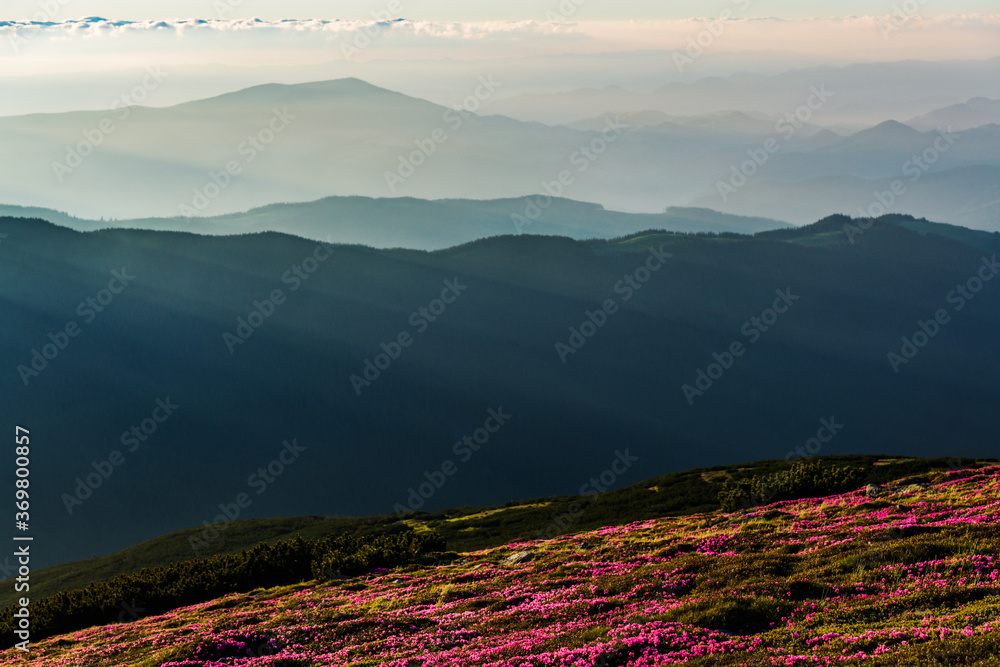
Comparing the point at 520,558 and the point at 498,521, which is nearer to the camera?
the point at 520,558

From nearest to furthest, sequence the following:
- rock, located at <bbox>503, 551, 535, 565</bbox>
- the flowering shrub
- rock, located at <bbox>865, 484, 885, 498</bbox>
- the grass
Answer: the flowering shrub < rock, located at <bbox>503, 551, 535, 565</bbox> < rock, located at <bbox>865, 484, 885, 498</bbox> < the grass

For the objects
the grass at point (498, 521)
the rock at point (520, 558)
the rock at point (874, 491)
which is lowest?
the grass at point (498, 521)

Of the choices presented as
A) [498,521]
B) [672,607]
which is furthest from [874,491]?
[498,521]

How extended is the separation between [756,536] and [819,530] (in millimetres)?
3032

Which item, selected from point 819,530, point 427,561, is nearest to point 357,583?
point 427,561

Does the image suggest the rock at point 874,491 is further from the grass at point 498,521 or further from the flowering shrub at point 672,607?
the grass at point 498,521

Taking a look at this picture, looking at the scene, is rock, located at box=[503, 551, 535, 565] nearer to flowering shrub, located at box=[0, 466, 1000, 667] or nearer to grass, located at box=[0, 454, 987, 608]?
flowering shrub, located at box=[0, 466, 1000, 667]

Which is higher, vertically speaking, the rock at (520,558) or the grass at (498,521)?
the rock at (520,558)

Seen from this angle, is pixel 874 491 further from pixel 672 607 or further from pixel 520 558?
pixel 672 607

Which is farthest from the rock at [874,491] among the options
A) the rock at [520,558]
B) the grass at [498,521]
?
the rock at [520,558]

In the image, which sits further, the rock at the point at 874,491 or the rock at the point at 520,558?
the rock at the point at 874,491

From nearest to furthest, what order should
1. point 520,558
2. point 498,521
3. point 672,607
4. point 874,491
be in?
point 672,607, point 520,558, point 874,491, point 498,521

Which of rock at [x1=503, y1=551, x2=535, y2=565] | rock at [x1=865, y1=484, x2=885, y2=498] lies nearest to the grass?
rock at [x1=865, y1=484, x2=885, y2=498]

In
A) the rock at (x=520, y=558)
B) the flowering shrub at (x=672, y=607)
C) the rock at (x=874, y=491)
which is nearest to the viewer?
the flowering shrub at (x=672, y=607)
